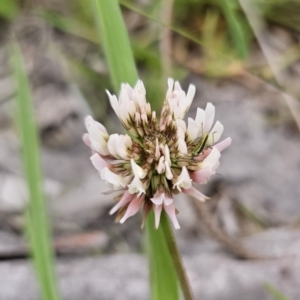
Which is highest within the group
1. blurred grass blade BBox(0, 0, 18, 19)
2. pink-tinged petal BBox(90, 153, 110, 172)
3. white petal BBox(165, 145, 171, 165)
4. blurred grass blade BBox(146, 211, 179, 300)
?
blurred grass blade BBox(0, 0, 18, 19)

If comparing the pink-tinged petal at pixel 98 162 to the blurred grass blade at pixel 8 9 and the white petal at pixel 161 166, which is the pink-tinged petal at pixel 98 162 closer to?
the white petal at pixel 161 166

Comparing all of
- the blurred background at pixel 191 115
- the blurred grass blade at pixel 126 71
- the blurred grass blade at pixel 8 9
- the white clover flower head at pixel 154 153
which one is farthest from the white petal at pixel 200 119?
the blurred grass blade at pixel 8 9

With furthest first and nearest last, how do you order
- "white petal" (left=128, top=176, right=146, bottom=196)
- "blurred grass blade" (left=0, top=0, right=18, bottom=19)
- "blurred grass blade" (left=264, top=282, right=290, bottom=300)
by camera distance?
1. "blurred grass blade" (left=0, top=0, right=18, bottom=19)
2. "blurred grass blade" (left=264, top=282, right=290, bottom=300)
3. "white petal" (left=128, top=176, right=146, bottom=196)

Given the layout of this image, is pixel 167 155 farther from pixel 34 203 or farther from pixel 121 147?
pixel 34 203

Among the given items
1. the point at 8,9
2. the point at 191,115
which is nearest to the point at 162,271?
the point at 191,115

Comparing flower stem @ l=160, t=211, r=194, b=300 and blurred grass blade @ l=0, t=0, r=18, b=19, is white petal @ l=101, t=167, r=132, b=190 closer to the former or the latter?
flower stem @ l=160, t=211, r=194, b=300

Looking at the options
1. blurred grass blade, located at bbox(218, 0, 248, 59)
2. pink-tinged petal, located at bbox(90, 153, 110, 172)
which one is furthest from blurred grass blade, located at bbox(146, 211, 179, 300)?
blurred grass blade, located at bbox(218, 0, 248, 59)
